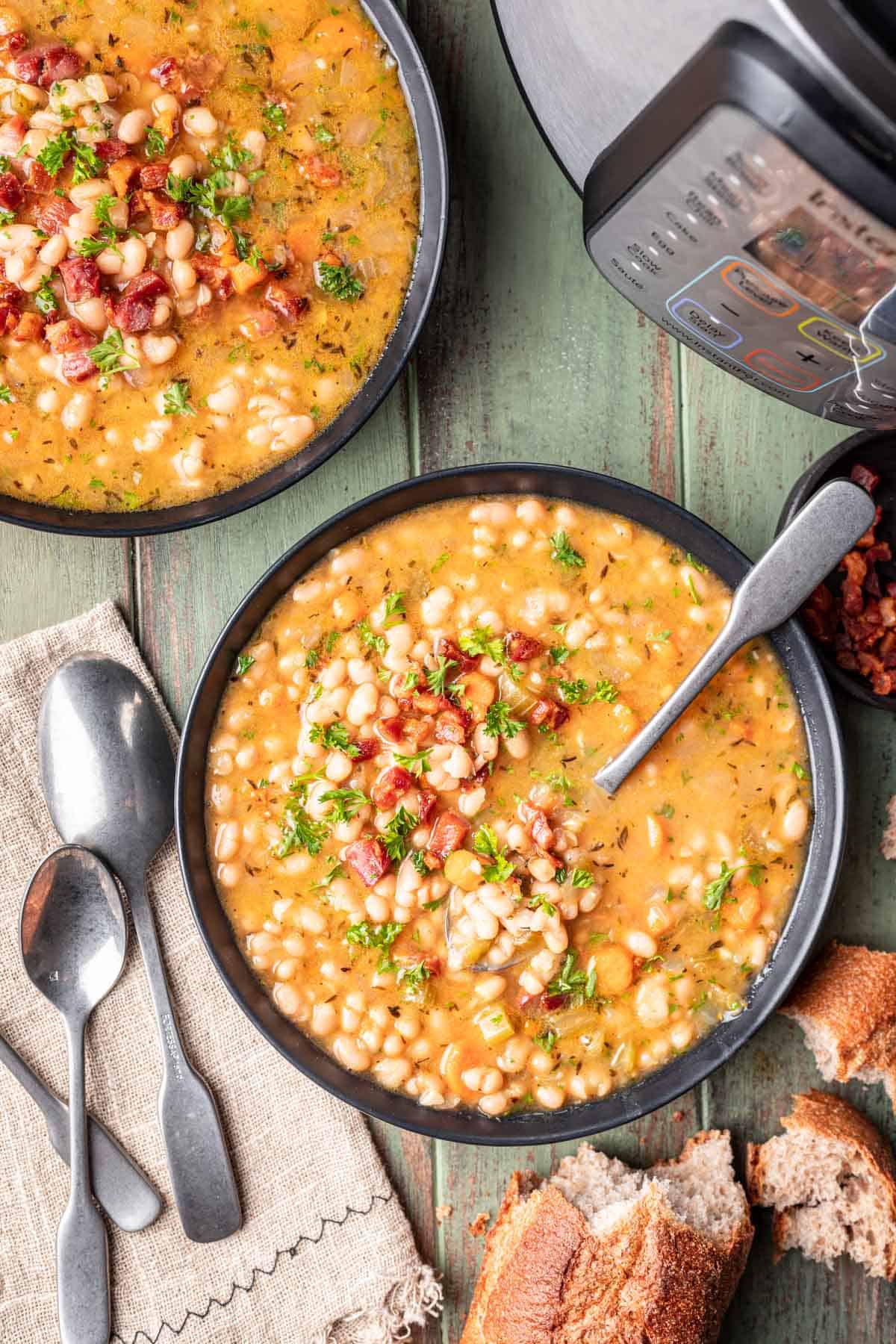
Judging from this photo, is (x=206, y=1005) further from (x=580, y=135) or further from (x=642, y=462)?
(x=580, y=135)

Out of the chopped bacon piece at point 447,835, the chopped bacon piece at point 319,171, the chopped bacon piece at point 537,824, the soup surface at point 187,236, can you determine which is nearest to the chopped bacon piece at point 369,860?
the chopped bacon piece at point 447,835

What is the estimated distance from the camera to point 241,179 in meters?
2.72

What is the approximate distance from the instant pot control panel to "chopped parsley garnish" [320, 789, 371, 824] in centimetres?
130

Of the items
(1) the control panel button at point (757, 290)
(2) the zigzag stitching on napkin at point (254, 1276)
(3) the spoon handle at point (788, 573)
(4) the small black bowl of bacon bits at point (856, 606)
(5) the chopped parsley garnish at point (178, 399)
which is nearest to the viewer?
(1) the control panel button at point (757, 290)

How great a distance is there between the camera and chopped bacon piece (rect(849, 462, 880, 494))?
9.79ft

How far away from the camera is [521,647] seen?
8.96 ft

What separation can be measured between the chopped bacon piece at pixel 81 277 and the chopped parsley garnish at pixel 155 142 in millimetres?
291

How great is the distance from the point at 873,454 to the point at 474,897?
1550 mm

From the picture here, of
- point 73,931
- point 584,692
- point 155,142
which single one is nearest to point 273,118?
point 155,142

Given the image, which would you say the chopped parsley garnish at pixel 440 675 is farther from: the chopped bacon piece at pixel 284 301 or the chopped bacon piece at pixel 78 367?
the chopped bacon piece at pixel 78 367

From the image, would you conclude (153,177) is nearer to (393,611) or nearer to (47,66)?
(47,66)

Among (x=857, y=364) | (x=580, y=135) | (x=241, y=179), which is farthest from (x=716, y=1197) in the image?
(x=241, y=179)

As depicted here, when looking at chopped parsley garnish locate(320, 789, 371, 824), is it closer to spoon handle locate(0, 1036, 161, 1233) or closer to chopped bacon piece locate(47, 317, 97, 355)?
spoon handle locate(0, 1036, 161, 1233)

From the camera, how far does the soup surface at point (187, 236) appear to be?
2.69 m
